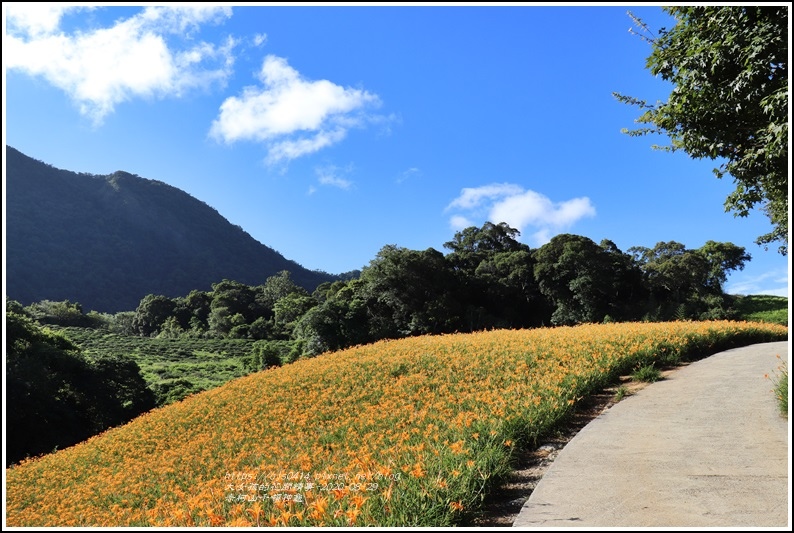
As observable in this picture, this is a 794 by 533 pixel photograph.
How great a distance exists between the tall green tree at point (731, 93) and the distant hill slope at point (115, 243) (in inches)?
3311

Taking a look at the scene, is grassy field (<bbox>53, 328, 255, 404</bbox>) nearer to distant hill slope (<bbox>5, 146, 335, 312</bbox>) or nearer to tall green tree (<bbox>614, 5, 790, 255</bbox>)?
tall green tree (<bbox>614, 5, 790, 255</bbox>)

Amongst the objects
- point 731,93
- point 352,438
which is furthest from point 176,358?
point 731,93

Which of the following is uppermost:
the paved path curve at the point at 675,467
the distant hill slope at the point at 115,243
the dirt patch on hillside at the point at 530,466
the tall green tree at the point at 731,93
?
the distant hill slope at the point at 115,243

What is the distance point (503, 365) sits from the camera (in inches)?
439

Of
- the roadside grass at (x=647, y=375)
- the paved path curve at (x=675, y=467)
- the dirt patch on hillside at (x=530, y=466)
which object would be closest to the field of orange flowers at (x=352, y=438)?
the dirt patch on hillside at (x=530, y=466)

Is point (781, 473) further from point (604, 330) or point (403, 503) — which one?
point (604, 330)

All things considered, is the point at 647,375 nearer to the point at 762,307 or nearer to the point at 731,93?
the point at 731,93

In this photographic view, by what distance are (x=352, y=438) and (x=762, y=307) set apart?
1239 inches

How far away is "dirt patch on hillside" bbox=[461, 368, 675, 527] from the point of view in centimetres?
420

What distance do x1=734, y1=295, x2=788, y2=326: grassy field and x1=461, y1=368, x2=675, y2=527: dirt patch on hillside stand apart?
986 inches

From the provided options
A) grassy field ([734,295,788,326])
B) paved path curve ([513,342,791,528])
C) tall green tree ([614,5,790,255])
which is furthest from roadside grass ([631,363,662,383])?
grassy field ([734,295,788,326])

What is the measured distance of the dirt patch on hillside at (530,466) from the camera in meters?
4.20

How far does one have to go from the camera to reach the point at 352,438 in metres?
8.03

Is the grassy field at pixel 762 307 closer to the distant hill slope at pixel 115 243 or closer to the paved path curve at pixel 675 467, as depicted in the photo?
the paved path curve at pixel 675 467
